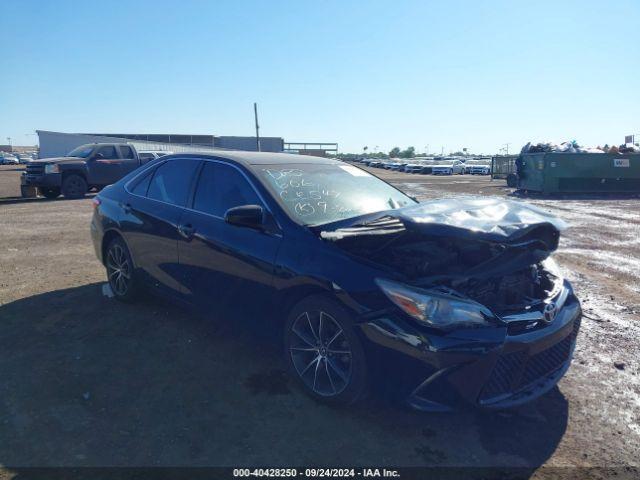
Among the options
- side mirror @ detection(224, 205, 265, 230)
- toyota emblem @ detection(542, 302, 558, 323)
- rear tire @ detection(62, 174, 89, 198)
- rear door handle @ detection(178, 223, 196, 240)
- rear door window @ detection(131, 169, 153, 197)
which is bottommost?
rear tire @ detection(62, 174, 89, 198)

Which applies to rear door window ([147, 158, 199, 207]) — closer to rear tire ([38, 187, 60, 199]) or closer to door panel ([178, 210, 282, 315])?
door panel ([178, 210, 282, 315])

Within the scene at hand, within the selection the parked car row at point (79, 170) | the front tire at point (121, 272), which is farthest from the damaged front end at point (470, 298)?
the parked car row at point (79, 170)

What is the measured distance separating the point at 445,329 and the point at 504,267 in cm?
74

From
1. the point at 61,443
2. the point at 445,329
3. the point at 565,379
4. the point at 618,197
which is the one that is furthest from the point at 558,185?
the point at 61,443

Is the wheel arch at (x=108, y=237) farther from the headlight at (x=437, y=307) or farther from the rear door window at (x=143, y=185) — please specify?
the headlight at (x=437, y=307)

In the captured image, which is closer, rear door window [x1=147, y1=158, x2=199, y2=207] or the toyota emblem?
the toyota emblem

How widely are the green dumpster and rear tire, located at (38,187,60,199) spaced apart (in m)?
18.5

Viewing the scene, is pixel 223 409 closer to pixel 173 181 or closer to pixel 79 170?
pixel 173 181

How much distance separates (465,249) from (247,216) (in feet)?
5.11

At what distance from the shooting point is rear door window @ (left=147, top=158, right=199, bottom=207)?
4316 mm

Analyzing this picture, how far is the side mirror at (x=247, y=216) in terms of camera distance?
3371 mm

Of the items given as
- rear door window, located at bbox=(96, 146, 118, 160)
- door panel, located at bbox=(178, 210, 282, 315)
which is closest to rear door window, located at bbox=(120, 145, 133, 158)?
rear door window, located at bbox=(96, 146, 118, 160)

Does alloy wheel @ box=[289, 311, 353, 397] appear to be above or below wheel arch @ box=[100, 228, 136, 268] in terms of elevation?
below

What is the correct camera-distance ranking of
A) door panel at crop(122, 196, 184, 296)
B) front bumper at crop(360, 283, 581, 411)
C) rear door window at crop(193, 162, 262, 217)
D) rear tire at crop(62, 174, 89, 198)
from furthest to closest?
rear tire at crop(62, 174, 89, 198) < door panel at crop(122, 196, 184, 296) < rear door window at crop(193, 162, 262, 217) < front bumper at crop(360, 283, 581, 411)
